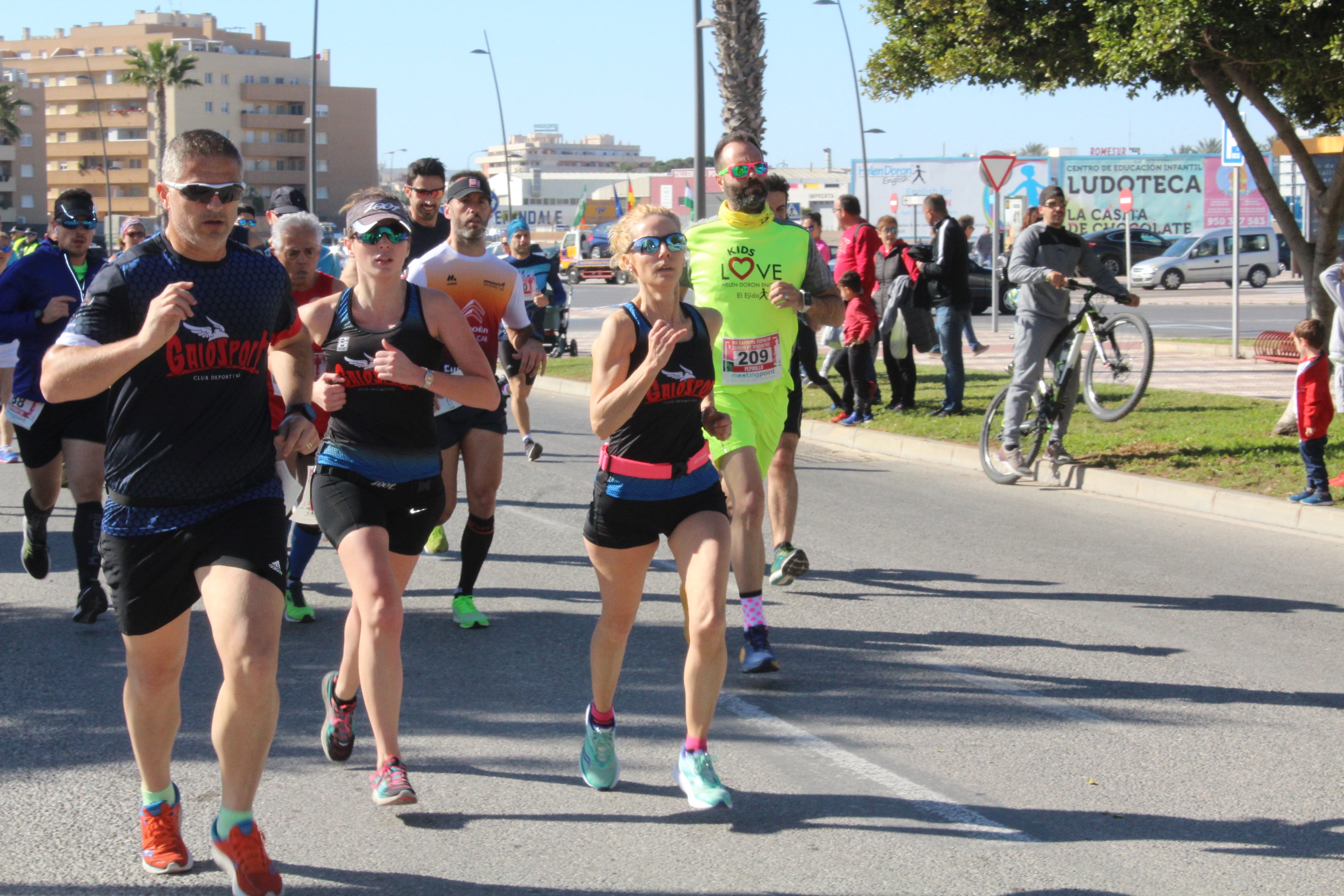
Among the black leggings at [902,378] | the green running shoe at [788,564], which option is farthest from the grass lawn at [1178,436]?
the green running shoe at [788,564]

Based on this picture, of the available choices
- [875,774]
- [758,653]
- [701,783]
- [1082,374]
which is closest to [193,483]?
[701,783]

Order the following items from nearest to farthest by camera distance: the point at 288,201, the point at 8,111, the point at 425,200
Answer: the point at 425,200 < the point at 288,201 < the point at 8,111

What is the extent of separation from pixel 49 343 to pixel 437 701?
3.15 m

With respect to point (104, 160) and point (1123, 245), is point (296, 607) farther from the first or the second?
point (104, 160)

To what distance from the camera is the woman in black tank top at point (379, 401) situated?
4293 mm

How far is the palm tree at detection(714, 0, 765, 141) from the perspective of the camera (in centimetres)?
1733

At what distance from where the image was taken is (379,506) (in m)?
4.34

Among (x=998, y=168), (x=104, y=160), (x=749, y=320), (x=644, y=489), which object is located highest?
(x=104, y=160)

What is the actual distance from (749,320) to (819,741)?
76.4 inches

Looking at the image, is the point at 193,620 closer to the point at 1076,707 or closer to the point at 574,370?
the point at 1076,707

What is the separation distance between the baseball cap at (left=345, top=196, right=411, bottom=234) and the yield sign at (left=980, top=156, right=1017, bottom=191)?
16.5 meters

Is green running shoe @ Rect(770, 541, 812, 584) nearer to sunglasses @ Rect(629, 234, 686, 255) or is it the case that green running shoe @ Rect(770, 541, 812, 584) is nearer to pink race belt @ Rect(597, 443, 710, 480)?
pink race belt @ Rect(597, 443, 710, 480)

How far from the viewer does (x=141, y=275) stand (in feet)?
11.6

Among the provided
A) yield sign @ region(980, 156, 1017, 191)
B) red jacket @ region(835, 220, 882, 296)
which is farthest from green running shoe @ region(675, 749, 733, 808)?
yield sign @ region(980, 156, 1017, 191)
